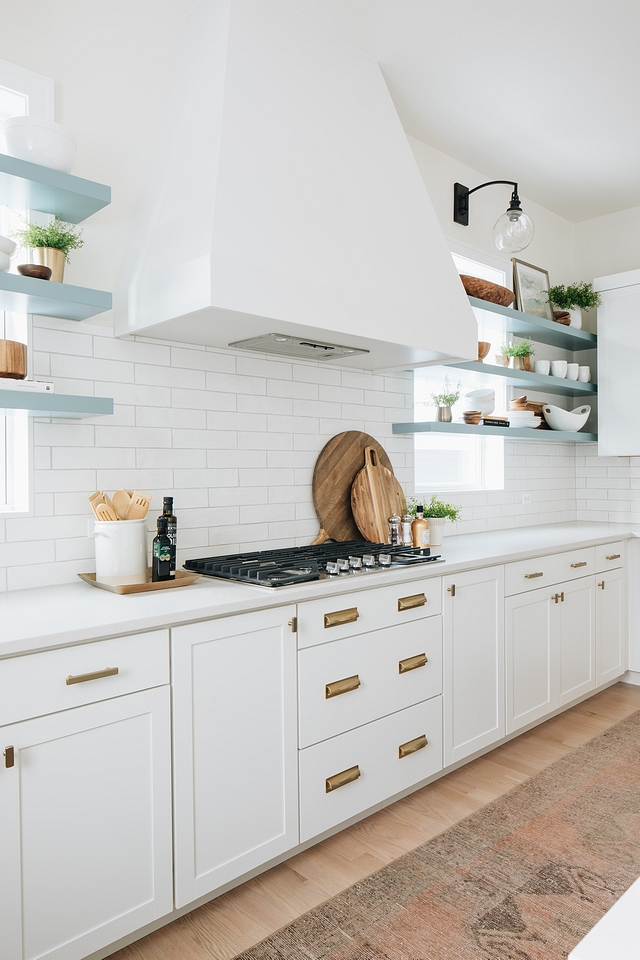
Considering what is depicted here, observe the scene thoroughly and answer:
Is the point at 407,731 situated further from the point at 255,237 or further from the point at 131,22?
the point at 131,22

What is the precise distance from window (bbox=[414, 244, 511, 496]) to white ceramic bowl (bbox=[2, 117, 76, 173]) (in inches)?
77.3

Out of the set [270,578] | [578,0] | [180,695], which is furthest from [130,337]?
[578,0]

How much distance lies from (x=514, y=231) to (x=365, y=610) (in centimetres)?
159

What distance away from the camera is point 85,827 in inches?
62.3

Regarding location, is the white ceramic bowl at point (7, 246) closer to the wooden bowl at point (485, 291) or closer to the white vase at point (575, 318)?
the wooden bowl at point (485, 291)

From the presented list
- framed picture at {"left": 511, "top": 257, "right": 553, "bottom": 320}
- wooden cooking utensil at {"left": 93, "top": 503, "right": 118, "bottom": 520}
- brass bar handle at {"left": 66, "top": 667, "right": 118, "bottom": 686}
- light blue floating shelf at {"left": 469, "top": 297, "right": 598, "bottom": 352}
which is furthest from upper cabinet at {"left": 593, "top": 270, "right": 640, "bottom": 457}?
brass bar handle at {"left": 66, "top": 667, "right": 118, "bottom": 686}

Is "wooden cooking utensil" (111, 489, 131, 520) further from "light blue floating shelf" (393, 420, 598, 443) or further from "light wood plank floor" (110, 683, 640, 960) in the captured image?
"light blue floating shelf" (393, 420, 598, 443)

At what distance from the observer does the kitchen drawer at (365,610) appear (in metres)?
2.12

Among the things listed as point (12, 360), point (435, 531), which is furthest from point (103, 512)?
point (435, 531)

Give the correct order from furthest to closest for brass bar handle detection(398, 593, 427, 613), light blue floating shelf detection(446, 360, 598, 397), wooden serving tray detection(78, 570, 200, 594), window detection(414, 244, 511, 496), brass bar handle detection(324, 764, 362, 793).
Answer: window detection(414, 244, 511, 496) → light blue floating shelf detection(446, 360, 598, 397) → brass bar handle detection(398, 593, 427, 613) → brass bar handle detection(324, 764, 362, 793) → wooden serving tray detection(78, 570, 200, 594)

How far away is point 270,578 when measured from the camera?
2084mm

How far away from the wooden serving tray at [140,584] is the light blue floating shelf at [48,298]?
0.83 metres

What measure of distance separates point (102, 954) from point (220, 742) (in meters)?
0.57

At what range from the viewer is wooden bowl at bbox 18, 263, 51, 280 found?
6.08 feet
